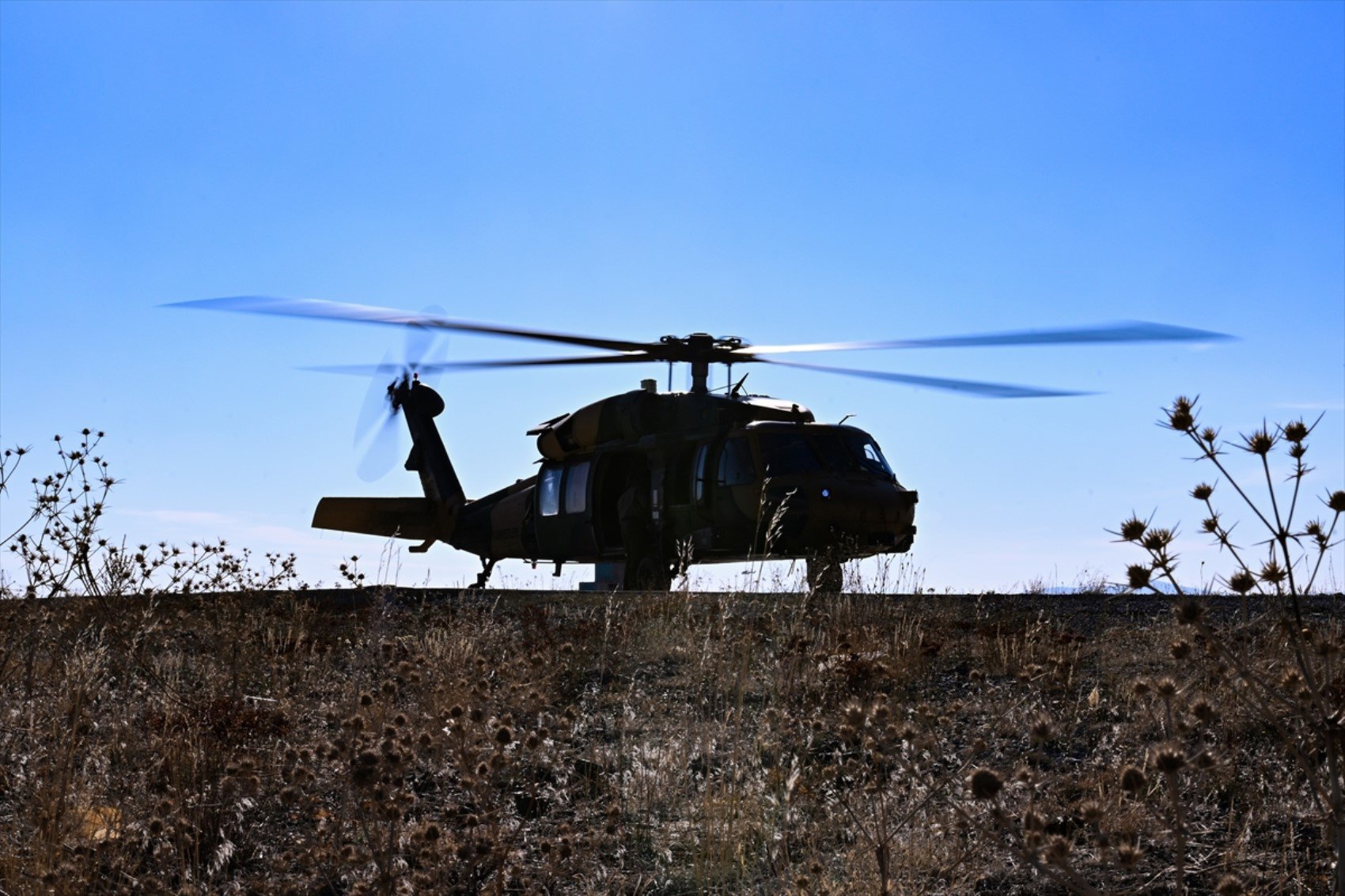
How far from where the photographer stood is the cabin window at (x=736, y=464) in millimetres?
13102

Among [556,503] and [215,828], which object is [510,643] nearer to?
[215,828]

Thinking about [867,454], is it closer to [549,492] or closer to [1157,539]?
[549,492]

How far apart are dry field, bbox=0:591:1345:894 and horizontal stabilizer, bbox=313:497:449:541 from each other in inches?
475

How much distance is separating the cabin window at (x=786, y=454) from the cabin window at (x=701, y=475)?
88cm

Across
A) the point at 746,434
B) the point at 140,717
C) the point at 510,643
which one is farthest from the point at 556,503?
the point at 140,717

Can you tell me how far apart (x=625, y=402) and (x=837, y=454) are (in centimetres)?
292

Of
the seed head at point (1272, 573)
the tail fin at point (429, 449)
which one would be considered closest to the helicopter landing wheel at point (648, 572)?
the tail fin at point (429, 449)

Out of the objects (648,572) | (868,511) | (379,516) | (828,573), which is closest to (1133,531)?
(828,573)

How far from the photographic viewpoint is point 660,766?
173 inches

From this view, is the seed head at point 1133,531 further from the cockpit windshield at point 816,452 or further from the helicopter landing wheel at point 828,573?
the cockpit windshield at point 816,452

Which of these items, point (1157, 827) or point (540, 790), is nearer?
point (1157, 827)

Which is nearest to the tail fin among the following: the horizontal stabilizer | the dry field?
the horizontal stabilizer

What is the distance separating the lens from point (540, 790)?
14.2 ft

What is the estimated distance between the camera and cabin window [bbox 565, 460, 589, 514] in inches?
590
